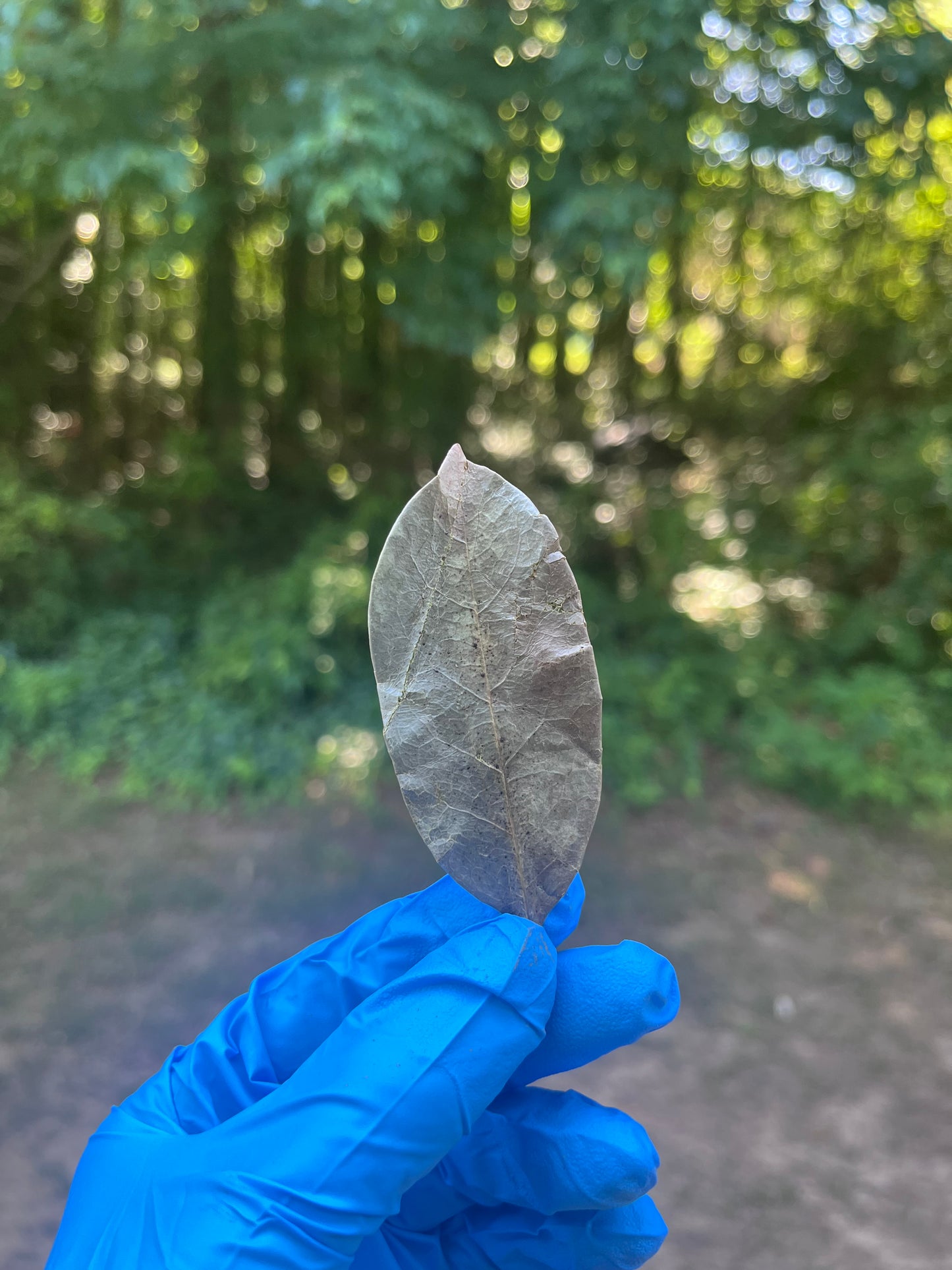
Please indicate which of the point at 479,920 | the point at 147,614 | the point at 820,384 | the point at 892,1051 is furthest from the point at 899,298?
the point at 479,920

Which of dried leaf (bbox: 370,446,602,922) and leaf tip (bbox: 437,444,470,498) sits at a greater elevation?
leaf tip (bbox: 437,444,470,498)

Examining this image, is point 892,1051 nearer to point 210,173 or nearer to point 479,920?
point 479,920

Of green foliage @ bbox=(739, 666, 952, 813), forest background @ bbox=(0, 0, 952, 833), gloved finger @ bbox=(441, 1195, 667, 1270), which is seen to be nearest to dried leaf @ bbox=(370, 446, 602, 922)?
gloved finger @ bbox=(441, 1195, 667, 1270)

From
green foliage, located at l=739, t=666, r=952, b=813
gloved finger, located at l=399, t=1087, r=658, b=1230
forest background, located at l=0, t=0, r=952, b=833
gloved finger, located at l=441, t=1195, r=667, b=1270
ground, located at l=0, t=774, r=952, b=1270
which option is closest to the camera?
gloved finger, located at l=399, t=1087, r=658, b=1230

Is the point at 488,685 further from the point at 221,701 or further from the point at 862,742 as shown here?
the point at 862,742

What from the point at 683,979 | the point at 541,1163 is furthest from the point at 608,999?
the point at 683,979

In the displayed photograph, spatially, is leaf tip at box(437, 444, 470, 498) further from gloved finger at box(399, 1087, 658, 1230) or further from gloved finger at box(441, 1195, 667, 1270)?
gloved finger at box(441, 1195, 667, 1270)
